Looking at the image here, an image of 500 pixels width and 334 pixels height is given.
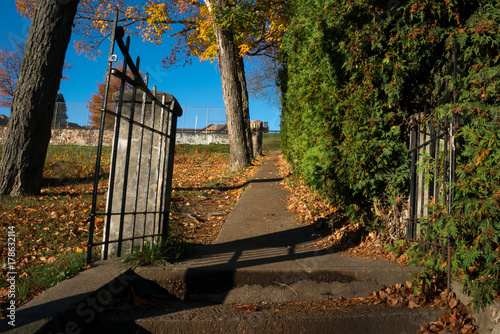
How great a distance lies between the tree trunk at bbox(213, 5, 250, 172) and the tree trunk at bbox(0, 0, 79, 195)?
500 centimetres

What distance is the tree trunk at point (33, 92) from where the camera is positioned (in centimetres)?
645

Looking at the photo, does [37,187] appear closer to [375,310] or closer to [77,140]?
[375,310]

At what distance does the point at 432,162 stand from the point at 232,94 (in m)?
8.37

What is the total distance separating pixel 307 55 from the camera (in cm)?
514

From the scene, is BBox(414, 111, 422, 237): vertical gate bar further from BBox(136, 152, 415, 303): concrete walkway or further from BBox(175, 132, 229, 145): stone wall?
BBox(175, 132, 229, 145): stone wall

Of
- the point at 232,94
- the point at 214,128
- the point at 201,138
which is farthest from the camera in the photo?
the point at 214,128

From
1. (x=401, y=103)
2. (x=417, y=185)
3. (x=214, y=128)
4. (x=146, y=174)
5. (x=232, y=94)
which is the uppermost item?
(x=214, y=128)

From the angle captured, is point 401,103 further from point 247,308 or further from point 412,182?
point 247,308

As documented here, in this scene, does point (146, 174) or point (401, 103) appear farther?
point (146, 174)

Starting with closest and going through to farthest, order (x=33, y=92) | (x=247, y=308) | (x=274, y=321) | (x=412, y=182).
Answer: (x=274, y=321) < (x=247, y=308) < (x=412, y=182) < (x=33, y=92)

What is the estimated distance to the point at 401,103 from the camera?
3771 mm

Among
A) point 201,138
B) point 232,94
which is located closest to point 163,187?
point 232,94

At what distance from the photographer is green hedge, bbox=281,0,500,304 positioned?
2699mm

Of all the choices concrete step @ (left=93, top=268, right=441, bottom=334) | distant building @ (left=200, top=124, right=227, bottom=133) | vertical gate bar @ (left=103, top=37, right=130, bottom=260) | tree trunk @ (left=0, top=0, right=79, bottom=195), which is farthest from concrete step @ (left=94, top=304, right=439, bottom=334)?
distant building @ (left=200, top=124, right=227, bottom=133)
